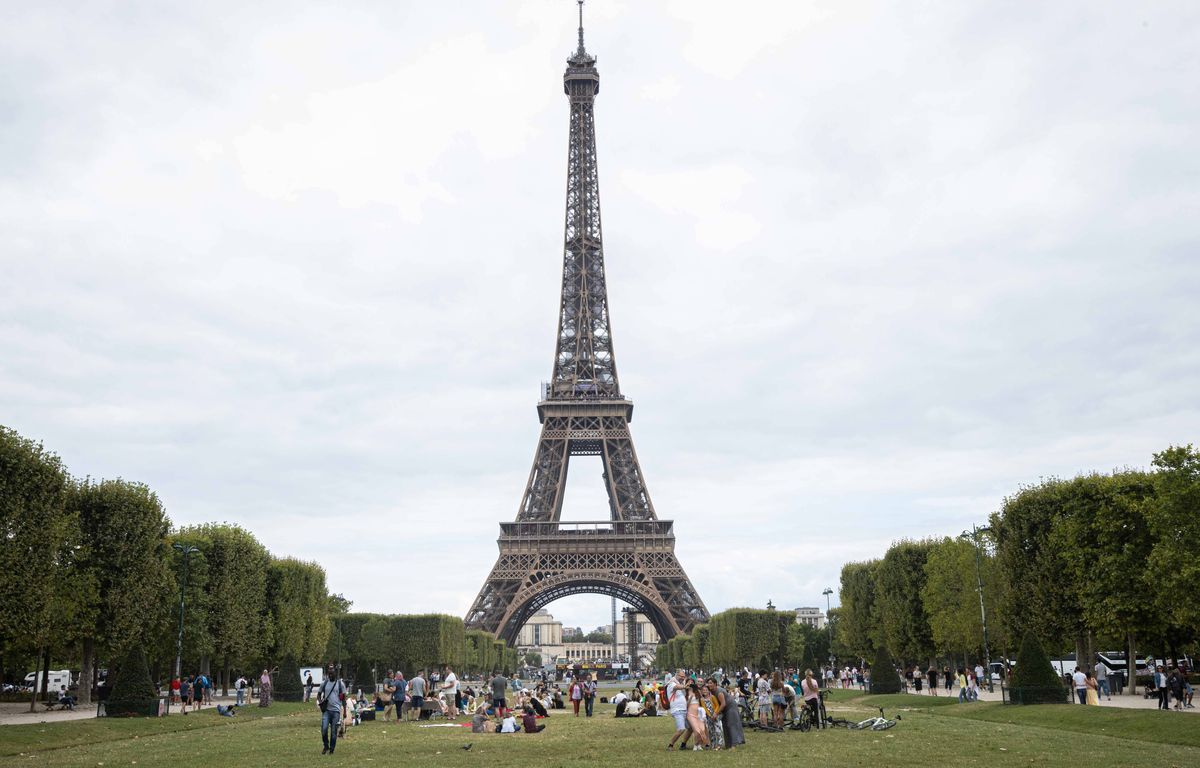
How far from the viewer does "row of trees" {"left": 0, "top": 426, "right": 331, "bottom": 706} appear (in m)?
36.0

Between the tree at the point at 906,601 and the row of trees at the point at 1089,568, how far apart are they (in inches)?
133

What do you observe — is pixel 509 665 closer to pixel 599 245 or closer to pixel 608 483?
pixel 608 483

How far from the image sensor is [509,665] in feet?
404

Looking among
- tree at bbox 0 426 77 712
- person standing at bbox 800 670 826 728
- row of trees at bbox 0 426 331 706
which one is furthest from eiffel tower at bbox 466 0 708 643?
person standing at bbox 800 670 826 728

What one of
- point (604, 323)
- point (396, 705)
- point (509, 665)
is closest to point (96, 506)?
point (396, 705)

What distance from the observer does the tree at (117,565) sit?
4359cm

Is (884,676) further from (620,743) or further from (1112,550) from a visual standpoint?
(620,743)

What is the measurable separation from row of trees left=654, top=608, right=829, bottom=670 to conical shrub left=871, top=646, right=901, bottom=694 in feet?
72.9

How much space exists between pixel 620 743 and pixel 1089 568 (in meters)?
26.8

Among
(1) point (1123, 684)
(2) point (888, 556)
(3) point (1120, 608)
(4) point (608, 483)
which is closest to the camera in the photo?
(3) point (1120, 608)

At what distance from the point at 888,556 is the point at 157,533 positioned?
42678mm

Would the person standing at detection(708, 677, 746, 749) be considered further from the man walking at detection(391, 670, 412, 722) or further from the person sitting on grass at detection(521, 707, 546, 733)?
the man walking at detection(391, 670, 412, 722)

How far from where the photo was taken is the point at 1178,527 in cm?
3497

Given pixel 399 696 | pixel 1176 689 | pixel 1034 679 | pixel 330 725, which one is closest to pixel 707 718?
pixel 330 725
